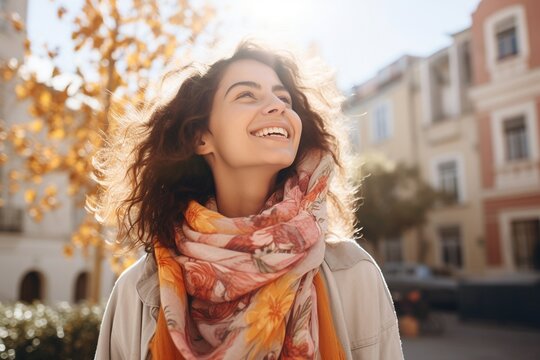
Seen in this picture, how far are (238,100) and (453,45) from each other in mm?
19247

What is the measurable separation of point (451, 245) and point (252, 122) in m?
20.0

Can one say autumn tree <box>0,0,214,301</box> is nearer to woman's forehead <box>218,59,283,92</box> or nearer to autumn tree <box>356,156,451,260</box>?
woman's forehead <box>218,59,283,92</box>

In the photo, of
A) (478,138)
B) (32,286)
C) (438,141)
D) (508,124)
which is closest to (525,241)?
(508,124)

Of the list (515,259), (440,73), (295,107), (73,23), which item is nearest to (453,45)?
(440,73)

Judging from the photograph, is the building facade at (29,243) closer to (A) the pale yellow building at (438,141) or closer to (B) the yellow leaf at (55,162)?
(B) the yellow leaf at (55,162)

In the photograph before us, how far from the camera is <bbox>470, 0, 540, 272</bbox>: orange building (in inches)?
640

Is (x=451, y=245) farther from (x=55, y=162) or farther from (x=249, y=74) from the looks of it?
(x=249, y=74)

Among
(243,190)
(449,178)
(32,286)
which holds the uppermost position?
(449,178)

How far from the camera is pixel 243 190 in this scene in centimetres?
213

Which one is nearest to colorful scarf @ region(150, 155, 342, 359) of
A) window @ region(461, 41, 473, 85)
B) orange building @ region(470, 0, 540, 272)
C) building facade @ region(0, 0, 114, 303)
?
building facade @ region(0, 0, 114, 303)

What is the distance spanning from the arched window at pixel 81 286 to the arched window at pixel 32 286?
1.56 meters

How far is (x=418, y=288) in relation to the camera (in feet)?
38.8

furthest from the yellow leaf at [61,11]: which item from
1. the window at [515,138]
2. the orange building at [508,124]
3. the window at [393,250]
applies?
the window at [393,250]

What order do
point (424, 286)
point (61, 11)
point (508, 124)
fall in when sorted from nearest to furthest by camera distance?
point (61, 11) → point (424, 286) → point (508, 124)
